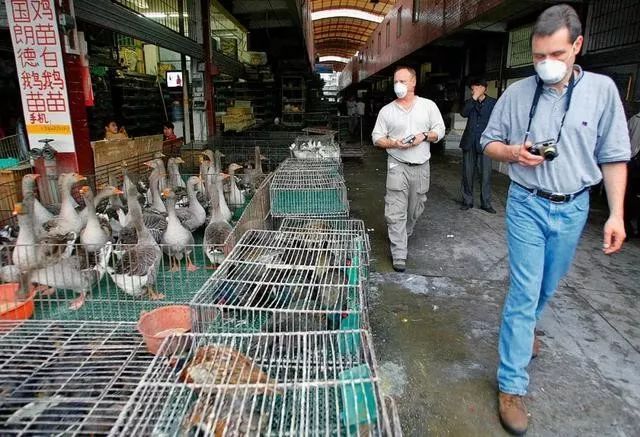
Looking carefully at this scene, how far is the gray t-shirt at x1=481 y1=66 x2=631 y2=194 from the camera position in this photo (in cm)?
225

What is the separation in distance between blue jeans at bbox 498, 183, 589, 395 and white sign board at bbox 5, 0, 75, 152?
15.4 feet

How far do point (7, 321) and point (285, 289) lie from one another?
1749mm

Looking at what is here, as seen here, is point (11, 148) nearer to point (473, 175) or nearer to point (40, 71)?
Answer: point (40, 71)

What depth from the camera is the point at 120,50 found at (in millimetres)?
11977

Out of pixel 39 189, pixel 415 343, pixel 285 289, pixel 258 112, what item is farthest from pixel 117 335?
pixel 258 112

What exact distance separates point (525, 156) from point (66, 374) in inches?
110

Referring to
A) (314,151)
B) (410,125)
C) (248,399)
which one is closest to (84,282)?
(248,399)

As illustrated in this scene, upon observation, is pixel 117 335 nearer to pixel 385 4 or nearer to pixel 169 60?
pixel 169 60

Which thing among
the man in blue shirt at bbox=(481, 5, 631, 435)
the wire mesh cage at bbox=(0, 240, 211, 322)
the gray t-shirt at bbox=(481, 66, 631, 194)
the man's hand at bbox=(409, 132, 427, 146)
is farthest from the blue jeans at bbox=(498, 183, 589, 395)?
the wire mesh cage at bbox=(0, 240, 211, 322)

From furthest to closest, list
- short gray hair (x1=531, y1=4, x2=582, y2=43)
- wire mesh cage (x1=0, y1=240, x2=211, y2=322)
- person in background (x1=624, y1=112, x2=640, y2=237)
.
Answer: person in background (x1=624, y1=112, x2=640, y2=237), wire mesh cage (x1=0, y1=240, x2=211, y2=322), short gray hair (x1=531, y1=4, x2=582, y2=43)

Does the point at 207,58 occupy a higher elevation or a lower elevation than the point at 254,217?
higher

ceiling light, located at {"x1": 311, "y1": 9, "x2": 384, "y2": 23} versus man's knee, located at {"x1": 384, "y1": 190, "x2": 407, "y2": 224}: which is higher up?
ceiling light, located at {"x1": 311, "y1": 9, "x2": 384, "y2": 23}

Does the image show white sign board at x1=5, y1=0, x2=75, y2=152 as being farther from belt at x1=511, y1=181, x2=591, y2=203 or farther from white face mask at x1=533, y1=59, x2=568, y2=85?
belt at x1=511, y1=181, x2=591, y2=203

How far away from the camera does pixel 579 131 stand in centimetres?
226
